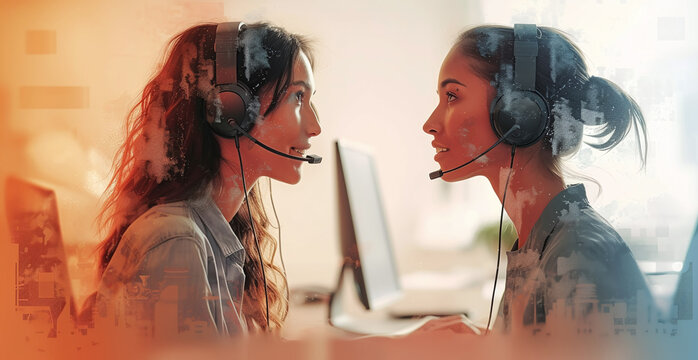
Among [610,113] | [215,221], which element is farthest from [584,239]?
[215,221]

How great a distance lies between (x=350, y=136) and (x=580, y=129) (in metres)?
0.37

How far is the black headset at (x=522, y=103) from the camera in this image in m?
0.95

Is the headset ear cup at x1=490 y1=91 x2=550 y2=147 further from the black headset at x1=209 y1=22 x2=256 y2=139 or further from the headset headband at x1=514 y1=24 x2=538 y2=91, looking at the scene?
the black headset at x1=209 y1=22 x2=256 y2=139

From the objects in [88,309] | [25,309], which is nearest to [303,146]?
[88,309]

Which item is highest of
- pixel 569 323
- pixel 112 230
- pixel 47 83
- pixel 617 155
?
pixel 47 83

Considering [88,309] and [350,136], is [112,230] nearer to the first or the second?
[88,309]

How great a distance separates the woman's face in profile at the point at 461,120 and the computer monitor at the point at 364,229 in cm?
12

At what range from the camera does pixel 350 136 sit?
99 cm

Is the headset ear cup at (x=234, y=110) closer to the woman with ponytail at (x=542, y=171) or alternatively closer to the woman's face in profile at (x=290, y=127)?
the woman's face in profile at (x=290, y=127)

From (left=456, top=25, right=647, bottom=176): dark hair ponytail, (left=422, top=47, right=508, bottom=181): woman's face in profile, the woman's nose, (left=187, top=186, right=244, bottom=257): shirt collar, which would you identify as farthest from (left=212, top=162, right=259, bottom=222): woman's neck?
(left=456, top=25, right=647, bottom=176): dark hair ponytail

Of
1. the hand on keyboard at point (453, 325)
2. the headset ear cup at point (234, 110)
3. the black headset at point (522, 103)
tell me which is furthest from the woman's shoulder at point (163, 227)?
the black headset at point (522, 103)

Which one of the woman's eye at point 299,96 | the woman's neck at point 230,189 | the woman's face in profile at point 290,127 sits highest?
the woman's eye at point 299,96

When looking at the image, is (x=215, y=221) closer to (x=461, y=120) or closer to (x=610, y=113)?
(x=461, y=120)

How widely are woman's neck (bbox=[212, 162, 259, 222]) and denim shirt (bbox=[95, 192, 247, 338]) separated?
0.01 meters
